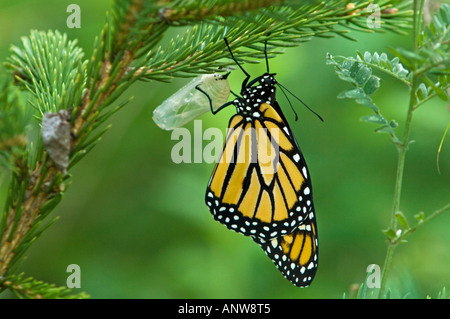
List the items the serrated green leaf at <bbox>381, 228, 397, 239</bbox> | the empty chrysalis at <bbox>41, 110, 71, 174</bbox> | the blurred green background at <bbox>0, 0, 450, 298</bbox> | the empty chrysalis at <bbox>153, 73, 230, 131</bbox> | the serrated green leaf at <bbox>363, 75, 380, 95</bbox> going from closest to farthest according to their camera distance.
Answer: the empty chrysalis at <bbox>41, 110, 71, 174</bbox>
the serrated green leaf at <bbox>381, 228, 397, 239</bbox>
the serrated green leaf at <bbox>363, 75, 380, 95</bbox>
the empty chrysalis at <bbox>153, 73, 230, 131</bbox>
the blurred green background at <bbox>0, 0, 450, 298</bbox>

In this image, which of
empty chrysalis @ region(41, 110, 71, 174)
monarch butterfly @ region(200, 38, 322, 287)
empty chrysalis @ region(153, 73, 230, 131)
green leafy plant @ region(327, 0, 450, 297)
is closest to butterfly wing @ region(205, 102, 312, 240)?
monarch butterfly @ region(200, 38, 322, 287)

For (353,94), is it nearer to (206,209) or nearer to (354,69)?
(354,69)

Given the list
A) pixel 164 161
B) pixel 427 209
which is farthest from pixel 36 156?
pixel 427 209

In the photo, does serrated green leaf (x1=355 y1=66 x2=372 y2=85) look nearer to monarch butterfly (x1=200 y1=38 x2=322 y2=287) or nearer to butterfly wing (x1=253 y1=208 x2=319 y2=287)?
monarch butterfly (x1=200 y1=38 x2=322 y2=287)

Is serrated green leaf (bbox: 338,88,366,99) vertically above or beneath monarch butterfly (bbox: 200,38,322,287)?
beneath

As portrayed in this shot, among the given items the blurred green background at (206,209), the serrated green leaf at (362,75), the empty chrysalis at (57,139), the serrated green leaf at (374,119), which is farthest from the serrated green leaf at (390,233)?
the blurred green background at (206,209)

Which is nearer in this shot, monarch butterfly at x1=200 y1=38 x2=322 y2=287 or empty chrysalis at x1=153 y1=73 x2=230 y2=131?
empty chrysalis at x1=153 y1=73 x2=230 y2=131

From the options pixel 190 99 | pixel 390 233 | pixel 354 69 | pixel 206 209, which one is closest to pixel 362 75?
pixel 354 69
